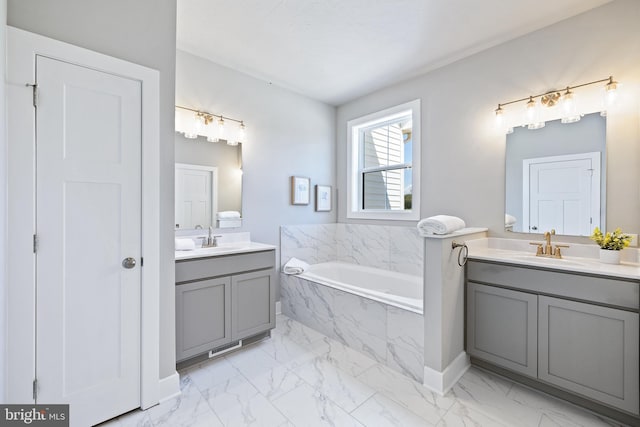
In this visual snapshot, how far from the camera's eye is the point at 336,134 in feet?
12.9

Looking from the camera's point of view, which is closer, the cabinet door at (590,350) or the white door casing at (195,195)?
the cabinet door at (590,350)

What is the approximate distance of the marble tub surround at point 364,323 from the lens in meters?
2.02

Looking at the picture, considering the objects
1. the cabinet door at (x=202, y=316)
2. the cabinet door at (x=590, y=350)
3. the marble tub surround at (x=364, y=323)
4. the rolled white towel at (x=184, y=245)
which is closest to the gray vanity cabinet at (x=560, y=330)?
the cabinet door at (x=590, y=350)

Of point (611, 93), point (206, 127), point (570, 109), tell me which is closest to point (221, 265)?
point (206, 127)

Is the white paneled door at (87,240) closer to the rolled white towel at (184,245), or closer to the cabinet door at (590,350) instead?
the rolled white towel at (184,245)

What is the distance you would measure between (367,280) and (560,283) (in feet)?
6.22

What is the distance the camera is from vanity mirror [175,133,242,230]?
259 cm

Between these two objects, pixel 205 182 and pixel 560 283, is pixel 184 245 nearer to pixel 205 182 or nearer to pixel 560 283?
pixel 205 182

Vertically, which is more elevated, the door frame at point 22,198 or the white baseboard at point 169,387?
the door frame at point 22,198

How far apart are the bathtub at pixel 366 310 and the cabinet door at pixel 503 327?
1.37 ft

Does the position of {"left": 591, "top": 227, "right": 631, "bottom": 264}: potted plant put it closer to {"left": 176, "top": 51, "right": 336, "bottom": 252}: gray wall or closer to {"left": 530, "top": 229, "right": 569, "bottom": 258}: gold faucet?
{"left": 530, "top": 229, "right": 569, "bottom": 258}: gold faucet

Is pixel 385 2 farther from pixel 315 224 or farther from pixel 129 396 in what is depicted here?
pixel 129 396

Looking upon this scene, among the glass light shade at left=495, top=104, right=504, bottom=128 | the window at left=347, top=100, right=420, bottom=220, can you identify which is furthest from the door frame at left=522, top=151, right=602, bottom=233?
the window at left=347, top=100, right=420, bottom=220

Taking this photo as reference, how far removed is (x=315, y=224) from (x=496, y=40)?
102 inches
